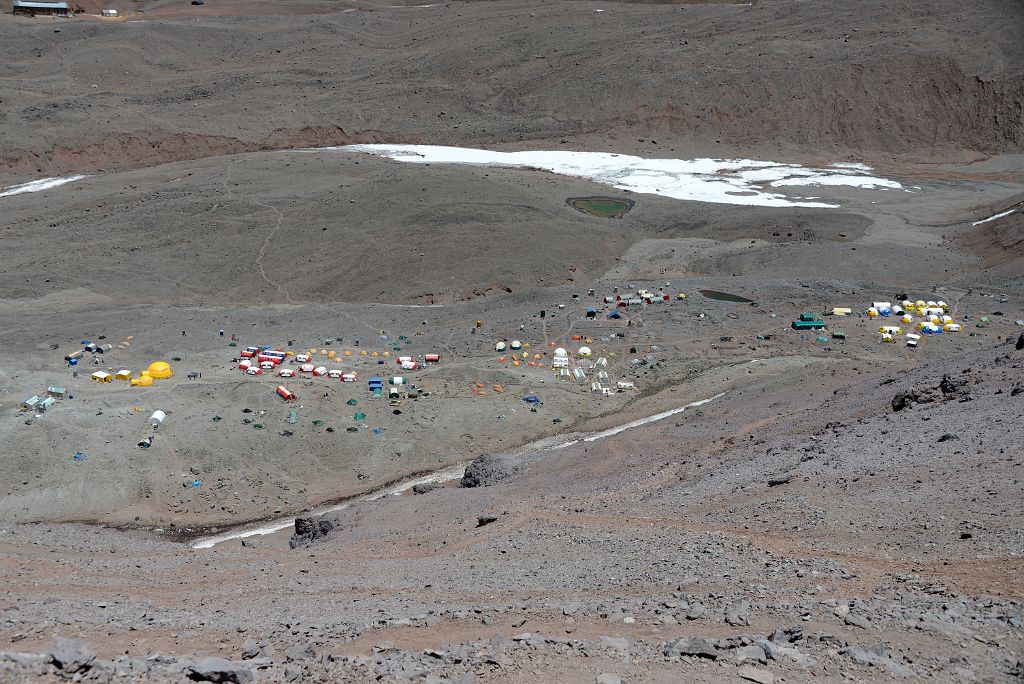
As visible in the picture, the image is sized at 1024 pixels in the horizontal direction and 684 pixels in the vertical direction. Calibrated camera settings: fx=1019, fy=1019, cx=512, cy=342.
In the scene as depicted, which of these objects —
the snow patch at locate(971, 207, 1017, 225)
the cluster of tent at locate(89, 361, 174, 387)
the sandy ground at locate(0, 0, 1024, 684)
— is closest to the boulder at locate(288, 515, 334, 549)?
the sandy ground at locate(0, 0, 1024, 684)

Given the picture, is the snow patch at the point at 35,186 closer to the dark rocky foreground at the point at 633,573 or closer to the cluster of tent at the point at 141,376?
the cluster of tent at the point at 141,376

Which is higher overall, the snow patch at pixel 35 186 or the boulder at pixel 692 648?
the boulder at pixel 692 648

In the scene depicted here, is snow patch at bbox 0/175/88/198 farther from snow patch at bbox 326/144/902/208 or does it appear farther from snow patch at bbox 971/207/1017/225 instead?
snow patch at bbox 971/207/1017/225

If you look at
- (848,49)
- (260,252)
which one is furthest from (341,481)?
(848,49)

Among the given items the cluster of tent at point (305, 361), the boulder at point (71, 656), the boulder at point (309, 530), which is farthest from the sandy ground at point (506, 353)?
the cluster of tent at point (305, 361)

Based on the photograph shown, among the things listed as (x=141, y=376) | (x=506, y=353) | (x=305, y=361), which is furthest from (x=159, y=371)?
(x=506, y=353)

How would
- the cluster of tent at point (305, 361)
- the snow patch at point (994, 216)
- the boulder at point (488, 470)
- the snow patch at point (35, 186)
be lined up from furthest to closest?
the snow patch at point (35, 186) → the snow patch at point (994, 216) → the cluster of tent at point (305, 361) → the boulder at point (488, 470)

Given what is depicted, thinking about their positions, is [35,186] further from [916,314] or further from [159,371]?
[916,314]
